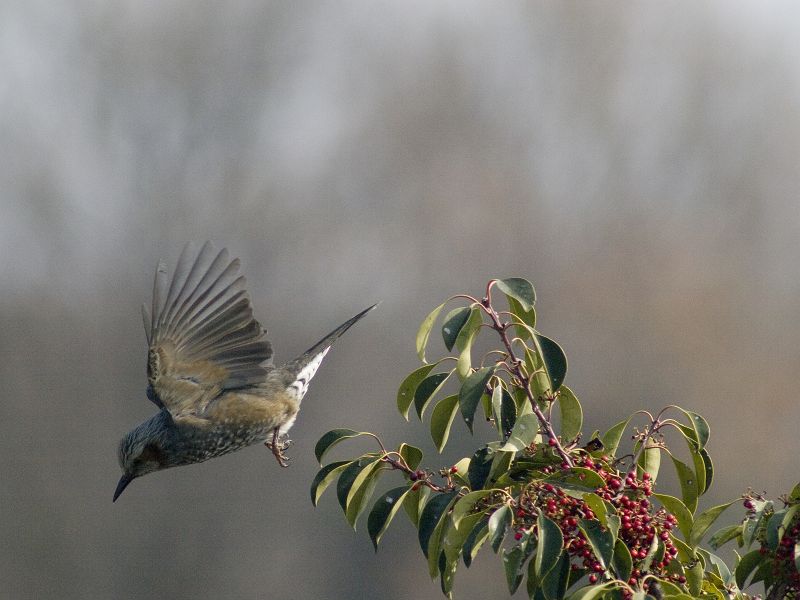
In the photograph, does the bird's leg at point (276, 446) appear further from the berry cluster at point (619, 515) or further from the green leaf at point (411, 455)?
the berry cluster at point (619, 515)

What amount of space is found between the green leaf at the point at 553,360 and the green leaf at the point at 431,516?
290mm

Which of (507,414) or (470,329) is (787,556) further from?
(470,329)

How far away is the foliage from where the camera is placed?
1448 mm

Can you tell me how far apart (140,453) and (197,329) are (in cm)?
43

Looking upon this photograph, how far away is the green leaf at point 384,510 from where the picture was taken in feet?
5.61

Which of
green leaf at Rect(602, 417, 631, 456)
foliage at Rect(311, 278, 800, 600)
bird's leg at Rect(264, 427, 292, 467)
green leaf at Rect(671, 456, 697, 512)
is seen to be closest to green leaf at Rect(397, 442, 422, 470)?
foliage at Rect(311, 278, 800, 600)

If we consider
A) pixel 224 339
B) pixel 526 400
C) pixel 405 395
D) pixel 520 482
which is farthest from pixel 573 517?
pixel 224 339

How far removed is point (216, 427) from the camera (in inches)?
114

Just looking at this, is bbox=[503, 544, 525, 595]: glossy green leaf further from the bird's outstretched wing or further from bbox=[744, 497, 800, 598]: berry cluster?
the bird's outstretched wing

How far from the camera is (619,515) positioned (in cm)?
151

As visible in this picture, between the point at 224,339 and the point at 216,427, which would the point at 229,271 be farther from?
the point at 216,427

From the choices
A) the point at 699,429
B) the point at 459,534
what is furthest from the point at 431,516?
the point at 699,429

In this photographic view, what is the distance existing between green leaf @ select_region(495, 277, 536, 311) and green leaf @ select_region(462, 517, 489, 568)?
39cm

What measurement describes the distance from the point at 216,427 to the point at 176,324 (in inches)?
14.2
